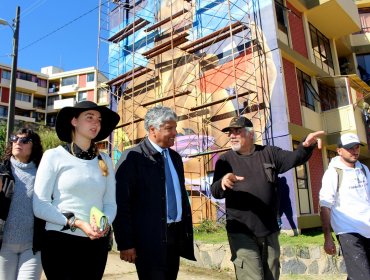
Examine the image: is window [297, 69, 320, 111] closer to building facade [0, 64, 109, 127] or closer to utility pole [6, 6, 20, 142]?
utility pole [6, 6, 20, 142]

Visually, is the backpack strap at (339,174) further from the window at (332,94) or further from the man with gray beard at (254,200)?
the window at (332,94)

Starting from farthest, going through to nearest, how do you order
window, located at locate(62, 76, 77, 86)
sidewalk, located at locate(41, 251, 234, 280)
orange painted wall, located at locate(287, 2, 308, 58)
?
window, located at locate(62, 76, 77, 86) < orange painted wall, located at locate(287, 2, 308, 58) < sidewalk, located at locate(41, 251, 234, 280)

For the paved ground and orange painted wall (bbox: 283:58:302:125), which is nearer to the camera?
the paved ground

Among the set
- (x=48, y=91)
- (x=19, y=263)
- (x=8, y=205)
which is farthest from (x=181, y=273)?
(x=48, y=91)

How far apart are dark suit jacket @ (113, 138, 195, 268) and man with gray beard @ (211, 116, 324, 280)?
54 cm

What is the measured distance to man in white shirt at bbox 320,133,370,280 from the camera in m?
3.34

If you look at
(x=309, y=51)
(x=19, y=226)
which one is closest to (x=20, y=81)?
(x=309, y=51)

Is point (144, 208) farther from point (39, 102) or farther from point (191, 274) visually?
point (39, 102)

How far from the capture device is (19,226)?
9.30 feet

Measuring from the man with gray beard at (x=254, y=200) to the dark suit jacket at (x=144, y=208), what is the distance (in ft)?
1.77

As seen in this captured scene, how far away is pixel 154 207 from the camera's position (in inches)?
117

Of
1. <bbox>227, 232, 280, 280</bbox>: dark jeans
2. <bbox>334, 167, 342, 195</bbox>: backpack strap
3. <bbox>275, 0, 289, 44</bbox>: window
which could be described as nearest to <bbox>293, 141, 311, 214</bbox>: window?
<bbox>275, 0, 289, 44</bbox>: window

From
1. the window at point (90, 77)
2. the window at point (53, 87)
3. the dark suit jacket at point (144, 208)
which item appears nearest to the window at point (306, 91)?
the dark suit jacket at point (144, 208)

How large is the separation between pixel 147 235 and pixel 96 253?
0.51 m
